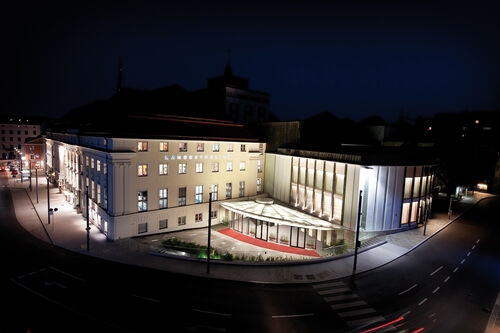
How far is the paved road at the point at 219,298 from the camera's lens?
15.5 m

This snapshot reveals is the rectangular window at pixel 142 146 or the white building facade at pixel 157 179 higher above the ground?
the rectangular window at pixel 142 146

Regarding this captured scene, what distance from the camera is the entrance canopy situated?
30.0 meters

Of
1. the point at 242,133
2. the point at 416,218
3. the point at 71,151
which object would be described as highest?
the point at 242,133

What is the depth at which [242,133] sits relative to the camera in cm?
→ 4012

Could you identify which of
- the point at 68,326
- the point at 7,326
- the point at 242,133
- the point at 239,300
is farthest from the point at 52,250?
the point at 242,133

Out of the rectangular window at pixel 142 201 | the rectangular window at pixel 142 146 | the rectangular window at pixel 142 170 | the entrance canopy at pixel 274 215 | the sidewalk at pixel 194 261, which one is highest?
the rectangular window at pixel 142 146

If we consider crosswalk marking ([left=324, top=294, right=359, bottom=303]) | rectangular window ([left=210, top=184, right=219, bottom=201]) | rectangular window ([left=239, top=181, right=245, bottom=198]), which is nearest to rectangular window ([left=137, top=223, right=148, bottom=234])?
rectangular window ([left=210, top=184, right=219, bottom=201])

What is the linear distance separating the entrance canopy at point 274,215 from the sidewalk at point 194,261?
391cm

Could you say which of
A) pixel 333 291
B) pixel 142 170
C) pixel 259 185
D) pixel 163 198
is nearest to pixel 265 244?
pixel 333 291

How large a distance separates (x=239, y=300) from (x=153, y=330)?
570 centimetres

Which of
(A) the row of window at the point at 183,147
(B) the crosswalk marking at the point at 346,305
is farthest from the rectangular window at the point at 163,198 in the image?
(B) the crosswalk marking at the point at 346,305

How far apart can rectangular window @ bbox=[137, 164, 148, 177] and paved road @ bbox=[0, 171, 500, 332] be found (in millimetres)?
9886

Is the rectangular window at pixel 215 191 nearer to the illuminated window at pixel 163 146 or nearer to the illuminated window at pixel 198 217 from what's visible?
the illuminated window at pixel 198 217

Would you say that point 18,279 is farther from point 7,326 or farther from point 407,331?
point 407,331
